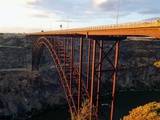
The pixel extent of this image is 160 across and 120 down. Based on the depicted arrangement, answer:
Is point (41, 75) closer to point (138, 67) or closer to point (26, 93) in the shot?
point (26, 93)

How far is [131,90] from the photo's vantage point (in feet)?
255

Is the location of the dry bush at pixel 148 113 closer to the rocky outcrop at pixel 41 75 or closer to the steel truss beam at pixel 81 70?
the steel truss beam at pixel 81 70

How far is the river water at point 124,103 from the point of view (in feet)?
182

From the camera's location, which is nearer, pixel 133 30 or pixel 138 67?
pixel 133 30

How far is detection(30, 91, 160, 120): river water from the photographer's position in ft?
182

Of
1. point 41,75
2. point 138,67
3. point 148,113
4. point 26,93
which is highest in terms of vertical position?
point 148,113

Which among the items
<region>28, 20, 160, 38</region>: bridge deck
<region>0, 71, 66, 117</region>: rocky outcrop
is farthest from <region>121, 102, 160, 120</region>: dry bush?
<region>0, 71, 66, 117</region>: rocky outcrop

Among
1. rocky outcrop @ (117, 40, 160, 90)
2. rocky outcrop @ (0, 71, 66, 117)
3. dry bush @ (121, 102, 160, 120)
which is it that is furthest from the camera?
rocky outcrop @ (117, 40, 160, 90)

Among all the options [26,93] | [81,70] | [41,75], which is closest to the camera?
[81,70]

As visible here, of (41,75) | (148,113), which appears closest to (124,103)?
(41,75)

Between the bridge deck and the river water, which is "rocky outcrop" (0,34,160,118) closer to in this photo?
the river water

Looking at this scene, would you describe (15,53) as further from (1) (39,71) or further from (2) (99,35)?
(2) (99,35)

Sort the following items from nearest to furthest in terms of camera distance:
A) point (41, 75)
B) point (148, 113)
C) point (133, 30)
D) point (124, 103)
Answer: point (148, 113), point (133, 30), point (124, 103), point (41, 75)

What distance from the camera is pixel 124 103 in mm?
65250
